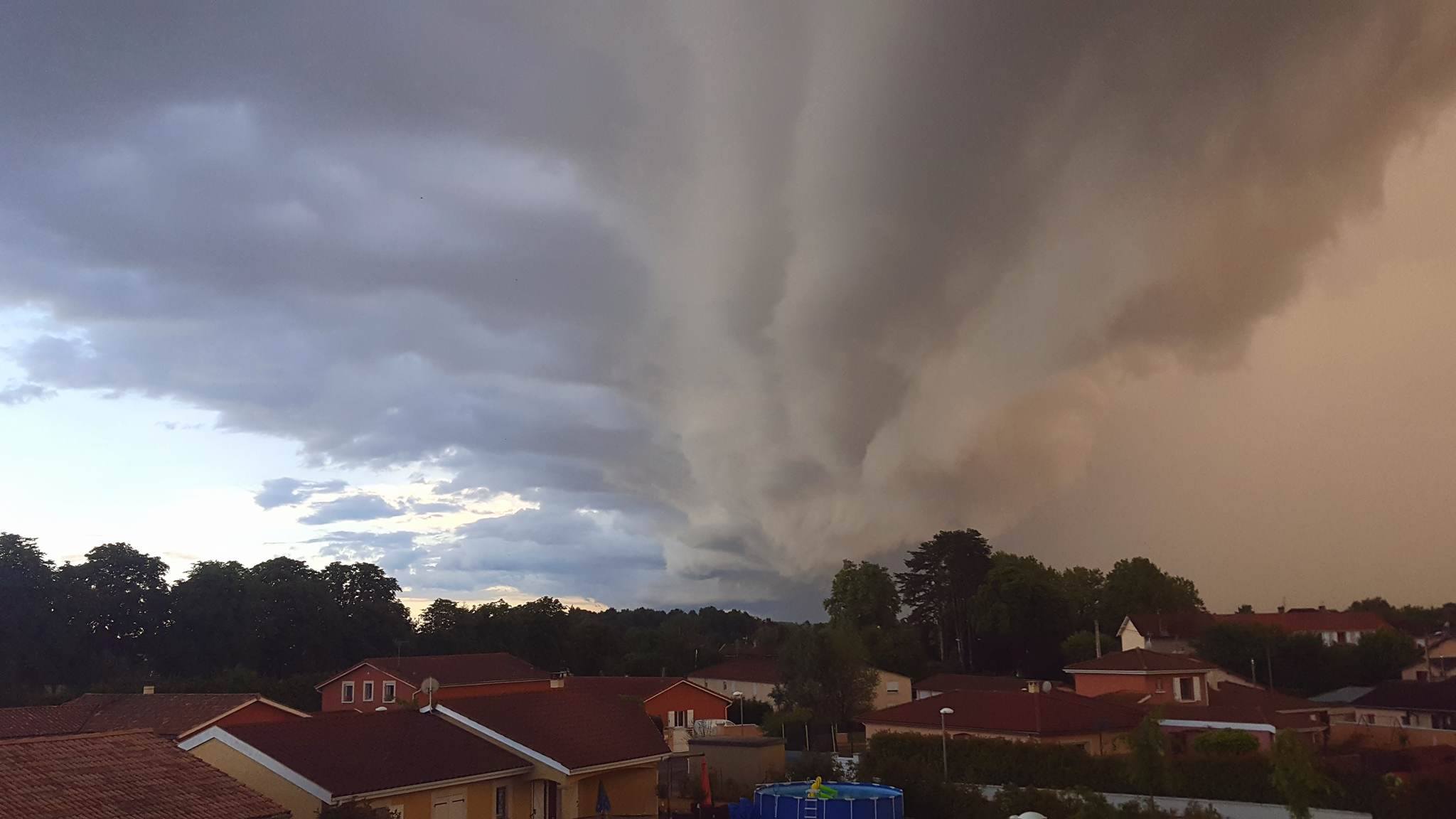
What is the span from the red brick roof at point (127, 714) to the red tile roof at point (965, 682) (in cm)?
4641

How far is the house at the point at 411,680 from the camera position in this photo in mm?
61000

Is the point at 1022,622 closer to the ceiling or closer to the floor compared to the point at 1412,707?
closer to the ceiling

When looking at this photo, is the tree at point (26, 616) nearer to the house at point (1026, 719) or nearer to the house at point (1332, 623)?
the house at point (1026, 719)

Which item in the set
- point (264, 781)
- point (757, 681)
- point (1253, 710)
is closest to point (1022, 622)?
point (757, 681)

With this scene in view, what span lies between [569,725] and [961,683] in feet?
161

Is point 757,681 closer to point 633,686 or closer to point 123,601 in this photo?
point 633,686

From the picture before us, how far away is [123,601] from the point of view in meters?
76.2

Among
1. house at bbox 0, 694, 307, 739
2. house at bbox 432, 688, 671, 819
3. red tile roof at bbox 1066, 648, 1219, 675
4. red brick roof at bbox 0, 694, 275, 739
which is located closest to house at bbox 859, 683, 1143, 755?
red tile roof at bbox 1066, 648, 1219, 675

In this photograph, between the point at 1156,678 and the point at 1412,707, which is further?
the point at 1156,678

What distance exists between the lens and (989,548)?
9600cm

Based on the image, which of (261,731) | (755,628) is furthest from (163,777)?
(755,628)

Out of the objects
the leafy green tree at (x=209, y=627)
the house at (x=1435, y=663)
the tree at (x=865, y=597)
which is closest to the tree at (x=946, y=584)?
the tree at (x=865, y=597)

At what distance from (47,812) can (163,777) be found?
232 cm

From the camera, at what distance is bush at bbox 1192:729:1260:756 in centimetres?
3072
